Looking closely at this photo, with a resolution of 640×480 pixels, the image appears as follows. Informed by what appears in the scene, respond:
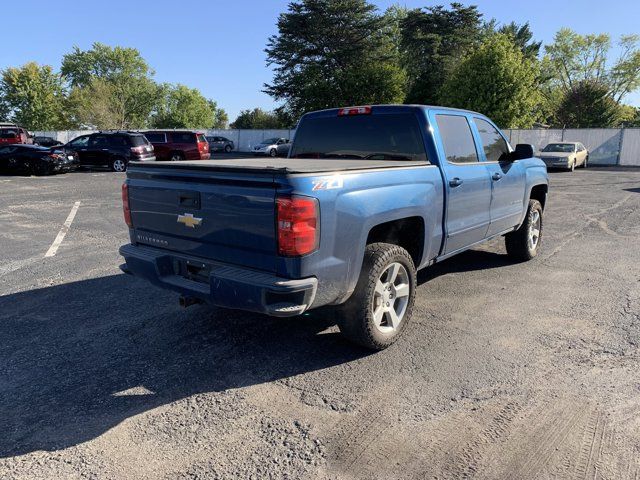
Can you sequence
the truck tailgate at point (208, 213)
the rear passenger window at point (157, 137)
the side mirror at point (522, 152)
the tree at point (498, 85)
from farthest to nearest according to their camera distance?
the tree at point (498, 85), the rear passenger window at point (157, 137), the side mirror at point (522, 152), the truck tailgate at point (208, 213)

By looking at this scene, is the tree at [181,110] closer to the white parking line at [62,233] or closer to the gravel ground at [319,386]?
the white parking line at [62,233]

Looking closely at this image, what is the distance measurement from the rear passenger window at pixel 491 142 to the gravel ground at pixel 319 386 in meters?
1.45

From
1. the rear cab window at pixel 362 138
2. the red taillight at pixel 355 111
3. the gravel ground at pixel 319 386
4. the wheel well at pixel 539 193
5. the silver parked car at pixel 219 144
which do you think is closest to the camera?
the gravel ground at pixel 319 386

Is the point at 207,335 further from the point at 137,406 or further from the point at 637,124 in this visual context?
the point at 637,124

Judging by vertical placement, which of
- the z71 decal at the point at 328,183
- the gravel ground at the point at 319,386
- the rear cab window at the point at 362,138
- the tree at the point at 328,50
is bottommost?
the gravel ground at the point at 319,386

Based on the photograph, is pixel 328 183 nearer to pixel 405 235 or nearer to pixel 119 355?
pixel 405 235

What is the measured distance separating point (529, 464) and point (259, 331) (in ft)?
7.78

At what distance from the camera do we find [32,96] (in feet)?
214

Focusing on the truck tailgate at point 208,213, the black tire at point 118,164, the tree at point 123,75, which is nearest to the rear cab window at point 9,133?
the black tire at point 118,164

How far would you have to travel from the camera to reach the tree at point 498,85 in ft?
105

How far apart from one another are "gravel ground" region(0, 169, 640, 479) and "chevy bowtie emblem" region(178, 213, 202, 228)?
1052 mm

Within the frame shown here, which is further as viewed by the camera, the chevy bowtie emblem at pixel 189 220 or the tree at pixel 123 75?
the tree at pixel 123 75

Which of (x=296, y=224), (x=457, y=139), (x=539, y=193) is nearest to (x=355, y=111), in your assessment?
(x=457, y=139)

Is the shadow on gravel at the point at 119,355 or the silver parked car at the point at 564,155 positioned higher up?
the silver parked car at the point at 564,155
